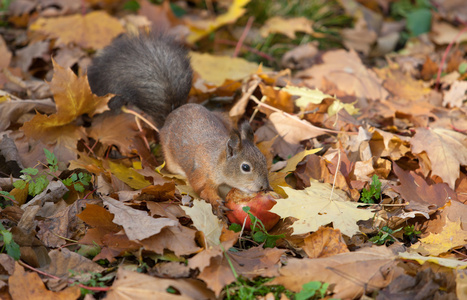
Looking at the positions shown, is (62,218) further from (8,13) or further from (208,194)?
(8,13)

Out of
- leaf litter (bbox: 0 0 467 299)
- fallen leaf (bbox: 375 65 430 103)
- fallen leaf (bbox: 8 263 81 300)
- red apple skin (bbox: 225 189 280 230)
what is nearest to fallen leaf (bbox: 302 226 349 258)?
leaf litter (bbox: 0 0 467 299)

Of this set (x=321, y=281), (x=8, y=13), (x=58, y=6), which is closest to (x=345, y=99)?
(x=321, y=281)

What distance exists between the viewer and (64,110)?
2.80 metres

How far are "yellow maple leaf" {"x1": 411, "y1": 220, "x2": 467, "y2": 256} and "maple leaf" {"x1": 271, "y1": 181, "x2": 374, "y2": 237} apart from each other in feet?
1.02

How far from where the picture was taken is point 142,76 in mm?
3119

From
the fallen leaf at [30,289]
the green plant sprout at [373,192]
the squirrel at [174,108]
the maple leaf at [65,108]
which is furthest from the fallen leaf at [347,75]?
the fallen leaf at [30,289]

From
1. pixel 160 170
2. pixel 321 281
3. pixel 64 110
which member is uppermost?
pixel 64 110

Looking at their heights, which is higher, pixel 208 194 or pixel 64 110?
pixel 64 110

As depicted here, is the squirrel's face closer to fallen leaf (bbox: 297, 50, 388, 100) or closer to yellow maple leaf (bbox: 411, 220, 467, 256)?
yellow maple leaf (bbox: 411, 220, 467, 256)

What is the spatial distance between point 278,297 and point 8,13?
3945 mm

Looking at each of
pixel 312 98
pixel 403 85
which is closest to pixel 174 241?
pixel 312 98

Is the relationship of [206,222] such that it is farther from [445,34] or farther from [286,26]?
[445,34]

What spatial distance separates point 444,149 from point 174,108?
1882 mm

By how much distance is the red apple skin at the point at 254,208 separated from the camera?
233cm
